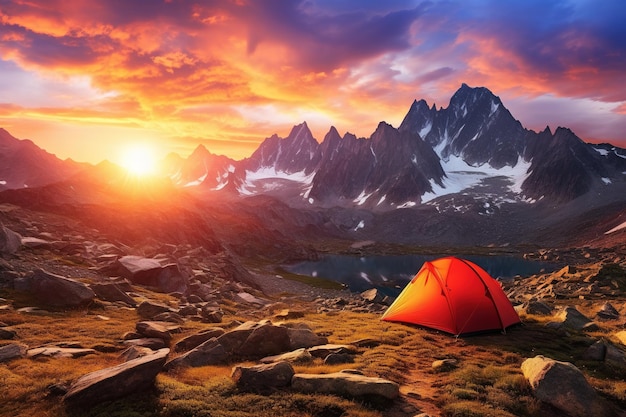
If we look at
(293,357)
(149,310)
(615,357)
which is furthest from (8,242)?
(615,357)

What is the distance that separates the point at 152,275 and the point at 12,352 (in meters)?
29.7

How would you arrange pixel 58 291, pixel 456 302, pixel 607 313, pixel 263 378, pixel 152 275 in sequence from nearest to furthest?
pixel 263 378 < pixel 456 302 < pixel 58 291 < pixel 607 313 < pixel 152 275

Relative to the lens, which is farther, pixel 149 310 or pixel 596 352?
pixel 149 310

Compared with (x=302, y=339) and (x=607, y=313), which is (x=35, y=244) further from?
(x=607, y=313)

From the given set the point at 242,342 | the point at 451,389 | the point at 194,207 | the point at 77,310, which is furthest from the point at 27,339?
the point at 194,207

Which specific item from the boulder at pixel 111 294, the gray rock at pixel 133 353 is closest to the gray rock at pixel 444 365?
the gray rock at pixel 133 353

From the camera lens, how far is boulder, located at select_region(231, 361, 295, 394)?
12.4 m

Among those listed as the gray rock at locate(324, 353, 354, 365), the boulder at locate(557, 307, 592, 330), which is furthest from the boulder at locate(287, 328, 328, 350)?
the boulder at locate(557, 307, 592, 330)

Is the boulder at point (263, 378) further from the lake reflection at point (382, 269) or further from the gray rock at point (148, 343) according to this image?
the lake reflection at point (382, 269)

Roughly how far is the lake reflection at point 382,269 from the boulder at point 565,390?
257 ft

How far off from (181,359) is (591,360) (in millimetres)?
17142

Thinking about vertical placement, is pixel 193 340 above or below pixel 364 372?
below

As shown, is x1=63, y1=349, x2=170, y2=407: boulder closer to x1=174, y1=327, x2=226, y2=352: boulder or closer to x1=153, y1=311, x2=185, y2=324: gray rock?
x1=174, y1=327, x2=226, y2=352: boulder

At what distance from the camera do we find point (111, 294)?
30.0 meters
